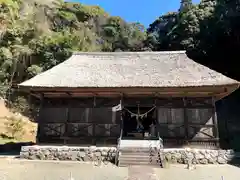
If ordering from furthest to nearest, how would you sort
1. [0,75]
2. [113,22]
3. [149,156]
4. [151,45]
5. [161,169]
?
[113,22] → [151,45] → [0,75] → [149,156] → [161,169]

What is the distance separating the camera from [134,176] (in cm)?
722

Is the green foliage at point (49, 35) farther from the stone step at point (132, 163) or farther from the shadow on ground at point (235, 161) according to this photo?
the shadow on ground at point (235, 161)

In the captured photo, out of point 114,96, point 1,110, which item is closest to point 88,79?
point 114,96

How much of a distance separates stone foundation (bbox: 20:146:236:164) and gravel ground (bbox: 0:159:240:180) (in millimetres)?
581

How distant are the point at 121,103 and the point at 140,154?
9.71 ft

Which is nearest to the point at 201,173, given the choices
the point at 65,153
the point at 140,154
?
the point at 140,154

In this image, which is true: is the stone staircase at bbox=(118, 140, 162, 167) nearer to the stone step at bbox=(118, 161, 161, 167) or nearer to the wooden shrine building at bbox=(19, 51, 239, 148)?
the stone step at bbox=(118, 161, 161, 167)

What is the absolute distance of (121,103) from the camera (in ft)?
37.3

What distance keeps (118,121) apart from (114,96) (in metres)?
1.38

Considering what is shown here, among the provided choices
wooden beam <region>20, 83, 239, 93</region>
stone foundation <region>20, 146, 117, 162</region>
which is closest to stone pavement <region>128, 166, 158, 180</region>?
stone foundation <region>20, 146, 117, 162</region>

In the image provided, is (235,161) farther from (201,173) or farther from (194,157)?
(201,173)

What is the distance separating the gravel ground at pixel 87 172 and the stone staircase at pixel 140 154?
597 mm

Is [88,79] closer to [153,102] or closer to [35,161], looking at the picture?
[153,102]

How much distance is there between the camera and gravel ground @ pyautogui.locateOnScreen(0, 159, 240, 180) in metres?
7.23
